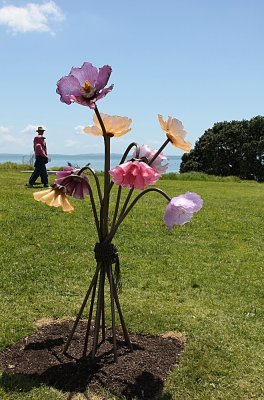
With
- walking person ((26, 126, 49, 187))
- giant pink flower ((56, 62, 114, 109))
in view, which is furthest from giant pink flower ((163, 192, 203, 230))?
walking person ((26, 126, 49, 187))

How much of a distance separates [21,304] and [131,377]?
1.95 metres

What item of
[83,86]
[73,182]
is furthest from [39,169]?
[83,86]

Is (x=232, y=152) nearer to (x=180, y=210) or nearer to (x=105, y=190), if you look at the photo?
(x=105, y=190)

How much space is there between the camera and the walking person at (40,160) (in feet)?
41.9

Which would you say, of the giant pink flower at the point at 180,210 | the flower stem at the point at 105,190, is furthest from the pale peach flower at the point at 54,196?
the giant pink flower at the point at 180,210

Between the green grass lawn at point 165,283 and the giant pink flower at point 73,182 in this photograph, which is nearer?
the giant pink flower at point 73,182

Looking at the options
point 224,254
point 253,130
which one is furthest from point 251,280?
point 253,130

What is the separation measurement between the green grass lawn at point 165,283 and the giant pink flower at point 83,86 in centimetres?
193

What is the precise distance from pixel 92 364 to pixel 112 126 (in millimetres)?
1718

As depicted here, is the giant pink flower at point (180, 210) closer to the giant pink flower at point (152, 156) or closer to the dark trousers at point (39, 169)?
Result: the giant pink flower at point (152, 156)

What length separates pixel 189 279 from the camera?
6.14 metres

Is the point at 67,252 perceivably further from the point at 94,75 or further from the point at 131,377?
the point at 94,75

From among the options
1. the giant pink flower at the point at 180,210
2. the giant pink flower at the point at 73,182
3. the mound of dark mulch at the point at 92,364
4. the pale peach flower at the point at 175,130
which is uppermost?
the pale peach flower at the point at 175,130

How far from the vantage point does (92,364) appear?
12.0ft
